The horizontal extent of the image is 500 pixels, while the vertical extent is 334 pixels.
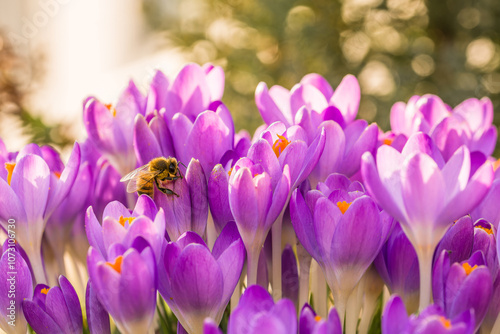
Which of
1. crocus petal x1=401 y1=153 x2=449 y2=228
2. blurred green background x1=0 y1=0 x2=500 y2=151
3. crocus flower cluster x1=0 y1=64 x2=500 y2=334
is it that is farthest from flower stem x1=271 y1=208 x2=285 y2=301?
blurred green background x1=0 y1=0 x2=500 y2=151

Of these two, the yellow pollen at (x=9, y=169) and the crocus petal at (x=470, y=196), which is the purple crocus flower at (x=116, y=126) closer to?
the yellow pollen at (x=9, y=169)

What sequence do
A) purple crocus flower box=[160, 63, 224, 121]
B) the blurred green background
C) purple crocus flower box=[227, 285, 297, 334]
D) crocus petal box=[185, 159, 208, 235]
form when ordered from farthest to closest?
the blurred green background
purple crocus flower box=[160, 63, 224, 121]
crocus petal box=[185, 159, 208, 235]
purple crocus flower box=[227, 285, 297, 334]

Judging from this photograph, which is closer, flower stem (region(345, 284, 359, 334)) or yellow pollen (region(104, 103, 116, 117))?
flower stem (region(345, 284, 359, 334))

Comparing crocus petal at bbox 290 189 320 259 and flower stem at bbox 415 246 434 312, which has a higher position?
crocus petal at bbox 290 189 320 259

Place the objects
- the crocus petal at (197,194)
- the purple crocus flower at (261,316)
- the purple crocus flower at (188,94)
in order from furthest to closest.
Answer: the purple crocus flower at (188,94) → the crocus petal at (197,194) → the purple crocus flower at (261,316)

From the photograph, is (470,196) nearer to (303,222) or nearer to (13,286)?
(303,222)

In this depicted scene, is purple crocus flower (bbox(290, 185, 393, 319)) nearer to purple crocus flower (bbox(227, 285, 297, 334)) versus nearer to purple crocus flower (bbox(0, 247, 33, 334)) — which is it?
purple crocus flower (bbox(227, 285, 297, 334))

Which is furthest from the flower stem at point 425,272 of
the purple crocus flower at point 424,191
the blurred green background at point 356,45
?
the blurred green background at point 356,45
